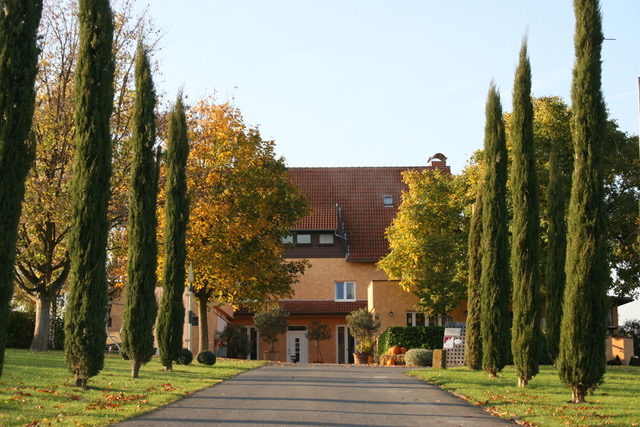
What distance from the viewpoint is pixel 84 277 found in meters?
16.5

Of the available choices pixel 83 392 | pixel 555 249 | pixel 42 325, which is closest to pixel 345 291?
pixel 42 325

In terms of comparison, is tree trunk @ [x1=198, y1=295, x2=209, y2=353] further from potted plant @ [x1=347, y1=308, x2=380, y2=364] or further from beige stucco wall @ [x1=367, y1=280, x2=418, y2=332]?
beige stucco wall @ [x1=367, y1=280, x2=418, y2=332]

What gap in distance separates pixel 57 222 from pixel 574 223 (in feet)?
65.7

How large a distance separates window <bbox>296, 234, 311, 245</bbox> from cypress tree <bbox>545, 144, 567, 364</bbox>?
29.1m

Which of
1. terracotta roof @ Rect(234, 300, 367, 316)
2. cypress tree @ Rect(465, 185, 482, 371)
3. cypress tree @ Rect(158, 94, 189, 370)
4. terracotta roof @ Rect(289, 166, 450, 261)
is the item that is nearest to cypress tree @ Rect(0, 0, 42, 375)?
cypress tree @ Rect(158, 94, 189, 370)

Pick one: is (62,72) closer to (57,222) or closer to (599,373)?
(57,222)

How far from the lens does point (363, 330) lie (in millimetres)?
43656

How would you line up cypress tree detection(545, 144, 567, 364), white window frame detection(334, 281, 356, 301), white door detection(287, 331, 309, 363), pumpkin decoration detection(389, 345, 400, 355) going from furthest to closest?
white window frame detection(334, 281, 356, 301) → white door detection(287, 331, 309, 363) → pumpkin decoration detection(389, 345, 400, 355) → cypress tree detection(545, 144, 567, 364)

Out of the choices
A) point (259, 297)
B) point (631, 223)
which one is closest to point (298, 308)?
point (259, 297)

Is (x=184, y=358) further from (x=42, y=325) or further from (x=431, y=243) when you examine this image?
(x=431, y=243)

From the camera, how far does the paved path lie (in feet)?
40.3

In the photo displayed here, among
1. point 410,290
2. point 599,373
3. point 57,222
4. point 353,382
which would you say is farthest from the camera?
point 410,290

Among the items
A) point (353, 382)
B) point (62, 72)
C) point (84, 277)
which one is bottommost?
point (353, 382)

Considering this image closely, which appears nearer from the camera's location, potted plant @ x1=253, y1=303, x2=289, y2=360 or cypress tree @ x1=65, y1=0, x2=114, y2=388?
cypress tree @ x1=65, y1=0, x2=114, y2=388
